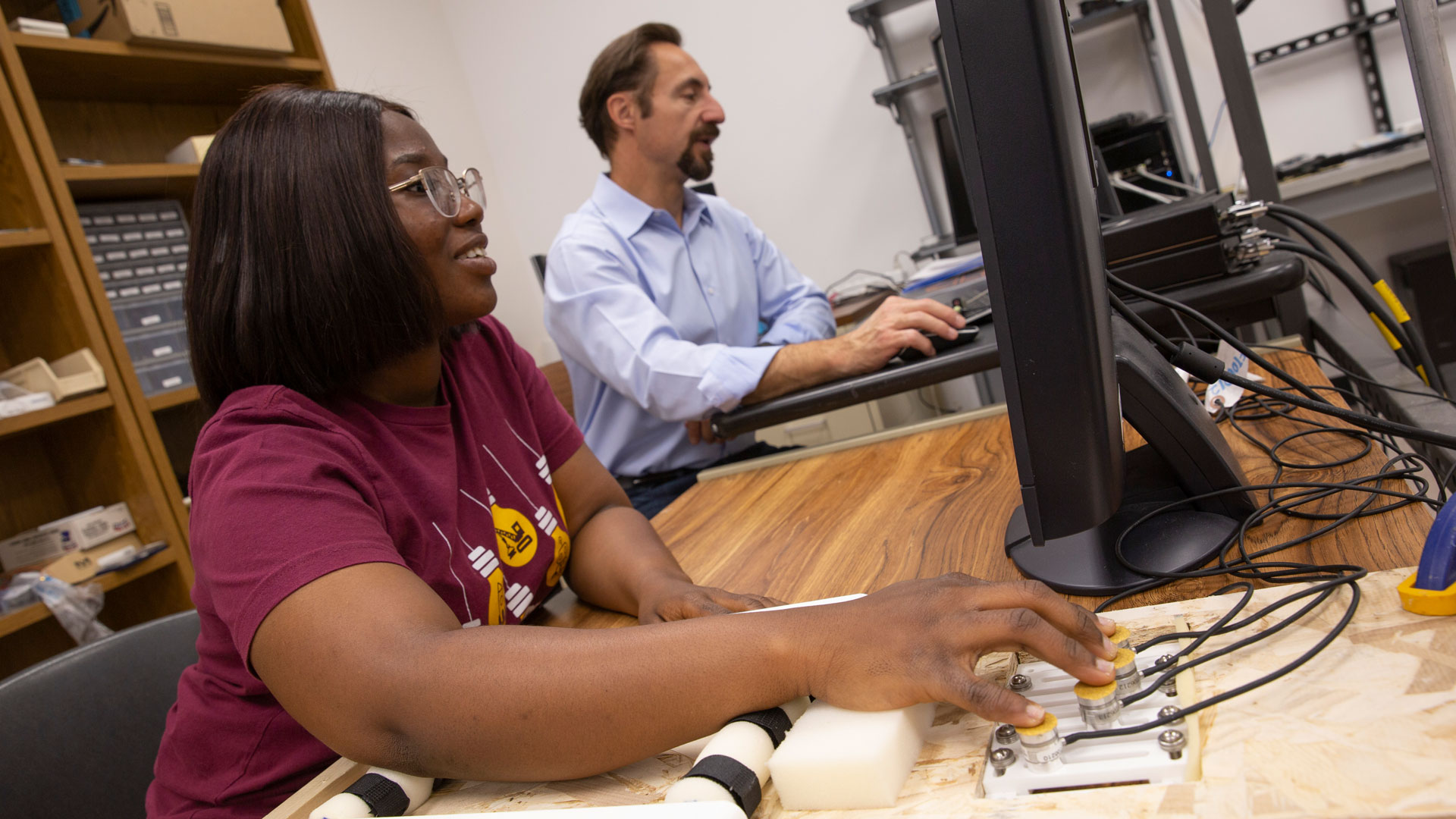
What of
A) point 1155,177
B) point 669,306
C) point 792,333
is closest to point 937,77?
point 1155,177

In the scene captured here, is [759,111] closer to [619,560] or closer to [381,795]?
[619,560]

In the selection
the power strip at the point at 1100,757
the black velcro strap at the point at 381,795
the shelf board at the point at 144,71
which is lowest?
the power strip at the point at 1100,757

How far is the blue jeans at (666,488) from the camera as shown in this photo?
64.2 inches

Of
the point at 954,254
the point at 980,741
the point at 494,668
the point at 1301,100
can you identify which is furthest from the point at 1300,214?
the point at 1301,100

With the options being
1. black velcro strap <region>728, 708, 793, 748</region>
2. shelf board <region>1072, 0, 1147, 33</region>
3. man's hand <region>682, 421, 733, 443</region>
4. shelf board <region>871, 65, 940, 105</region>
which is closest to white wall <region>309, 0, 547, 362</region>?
shelf board <region>871, 65, 940, 105</region>

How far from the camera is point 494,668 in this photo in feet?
1.72

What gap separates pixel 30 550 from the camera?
73.4 inches

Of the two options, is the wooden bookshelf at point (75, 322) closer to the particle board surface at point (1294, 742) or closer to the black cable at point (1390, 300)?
the particle board surface at point (1294, 742)

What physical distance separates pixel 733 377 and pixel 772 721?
3.07 ft

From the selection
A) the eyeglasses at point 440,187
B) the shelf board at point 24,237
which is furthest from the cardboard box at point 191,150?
the eyeglasses at point 440,187

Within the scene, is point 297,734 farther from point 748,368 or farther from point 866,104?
point 866,104

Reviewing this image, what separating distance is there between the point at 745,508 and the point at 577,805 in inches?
23.6

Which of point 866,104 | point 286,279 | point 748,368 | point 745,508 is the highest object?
point 866,104

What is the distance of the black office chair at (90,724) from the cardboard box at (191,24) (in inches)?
63.8
